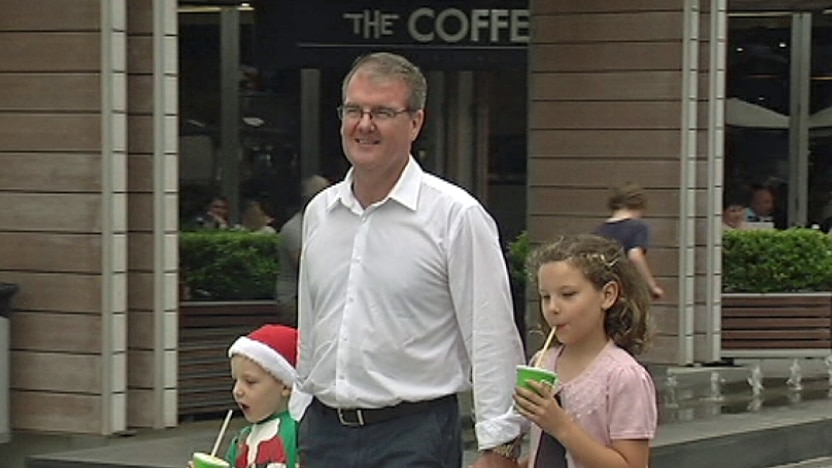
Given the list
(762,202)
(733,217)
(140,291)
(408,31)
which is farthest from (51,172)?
(762,202)

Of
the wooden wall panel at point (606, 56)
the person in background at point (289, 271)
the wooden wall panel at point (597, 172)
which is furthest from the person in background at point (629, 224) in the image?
the wooden wall panel at point (606, 56)

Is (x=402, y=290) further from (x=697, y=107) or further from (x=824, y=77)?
(x=824, y=77)

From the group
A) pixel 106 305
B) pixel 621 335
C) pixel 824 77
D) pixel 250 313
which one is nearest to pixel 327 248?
pixel 621 335

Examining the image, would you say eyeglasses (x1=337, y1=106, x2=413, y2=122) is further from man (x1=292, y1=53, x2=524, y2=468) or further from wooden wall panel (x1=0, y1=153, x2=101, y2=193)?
wooden wall panel (x1=0, y1=153, x2=101, y2=193)

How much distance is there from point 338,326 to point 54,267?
6353mm

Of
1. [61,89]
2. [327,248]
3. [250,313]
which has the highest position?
[61,89]

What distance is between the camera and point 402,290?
4.58m

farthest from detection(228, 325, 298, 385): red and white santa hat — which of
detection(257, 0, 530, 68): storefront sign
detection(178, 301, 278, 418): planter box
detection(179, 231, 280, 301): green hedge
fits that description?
detection(257, 0, 530, 68): storefront sign

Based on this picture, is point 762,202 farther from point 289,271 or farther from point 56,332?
point 56,332

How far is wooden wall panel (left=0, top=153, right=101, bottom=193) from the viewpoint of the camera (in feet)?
34.8

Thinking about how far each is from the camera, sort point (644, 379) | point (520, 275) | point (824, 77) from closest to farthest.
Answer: point (644, 379) < point (520, 275) < point (824, 77)

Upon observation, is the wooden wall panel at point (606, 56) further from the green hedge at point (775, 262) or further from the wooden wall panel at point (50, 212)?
the wooden wall panel at point (50, 212)

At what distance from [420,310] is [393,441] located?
1.13 feet

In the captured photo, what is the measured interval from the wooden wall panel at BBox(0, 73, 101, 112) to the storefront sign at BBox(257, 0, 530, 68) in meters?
4.79
